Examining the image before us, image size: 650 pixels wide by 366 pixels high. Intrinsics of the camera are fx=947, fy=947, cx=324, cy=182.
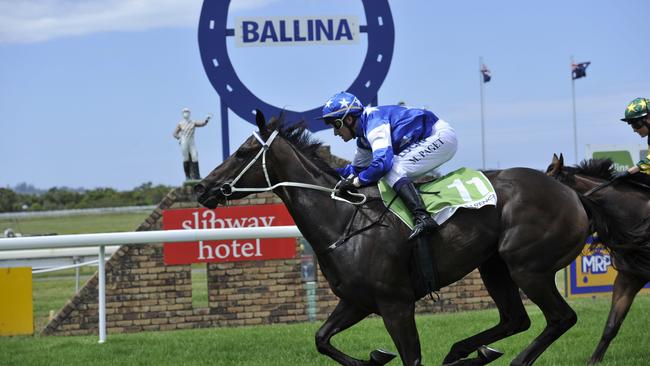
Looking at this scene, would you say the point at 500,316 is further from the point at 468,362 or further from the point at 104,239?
the point at 104,239

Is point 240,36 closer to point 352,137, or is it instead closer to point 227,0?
point 227,0

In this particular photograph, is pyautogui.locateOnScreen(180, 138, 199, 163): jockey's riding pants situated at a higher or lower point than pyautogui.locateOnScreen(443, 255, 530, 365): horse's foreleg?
higher

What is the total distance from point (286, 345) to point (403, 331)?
2.57 metres

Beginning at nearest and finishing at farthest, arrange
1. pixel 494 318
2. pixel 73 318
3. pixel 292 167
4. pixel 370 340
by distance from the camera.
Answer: pixel 292 167 < pixel 370 340 < pixel 494 318 < pixel 73 318

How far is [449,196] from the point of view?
5.59m

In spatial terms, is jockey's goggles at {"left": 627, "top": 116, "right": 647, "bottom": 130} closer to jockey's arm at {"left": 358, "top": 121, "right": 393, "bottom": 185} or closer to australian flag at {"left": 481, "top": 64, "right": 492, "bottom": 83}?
jockey's arm at {"left": 358, "top": 121, "right": 393, "bottom": 185}

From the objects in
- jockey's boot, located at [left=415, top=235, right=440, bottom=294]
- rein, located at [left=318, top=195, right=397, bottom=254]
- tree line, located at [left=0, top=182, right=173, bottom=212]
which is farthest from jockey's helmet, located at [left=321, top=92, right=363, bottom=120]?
tree line, located at [left=0, top=182, right=173, bottom=212]

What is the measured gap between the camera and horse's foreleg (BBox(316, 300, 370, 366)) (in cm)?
565

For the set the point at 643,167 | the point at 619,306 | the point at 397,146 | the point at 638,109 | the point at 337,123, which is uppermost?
the point at 638,109

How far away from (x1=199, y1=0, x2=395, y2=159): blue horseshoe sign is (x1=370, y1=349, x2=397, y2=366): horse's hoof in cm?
554

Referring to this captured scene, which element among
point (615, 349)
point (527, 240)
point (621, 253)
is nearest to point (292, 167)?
point (527, 240)

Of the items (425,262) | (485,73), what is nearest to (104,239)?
(425,262)

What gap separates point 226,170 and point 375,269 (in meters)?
1.11

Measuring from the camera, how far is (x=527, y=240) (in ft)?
18.5
